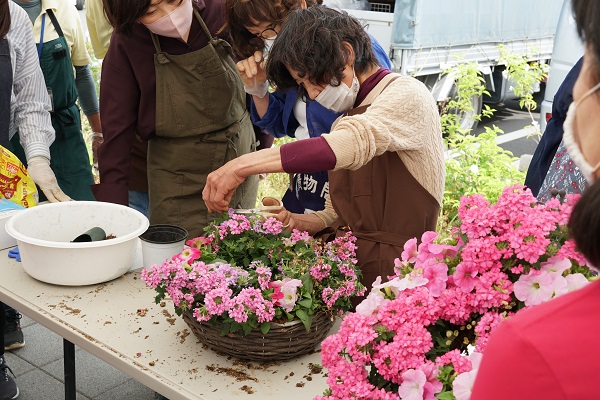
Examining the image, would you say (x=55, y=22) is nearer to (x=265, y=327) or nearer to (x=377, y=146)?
(x=377, y=146)

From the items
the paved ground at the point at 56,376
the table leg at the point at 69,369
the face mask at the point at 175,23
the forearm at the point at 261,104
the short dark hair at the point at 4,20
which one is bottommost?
the paved ground at the point at 56,376

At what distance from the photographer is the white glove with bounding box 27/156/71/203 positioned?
102 inches

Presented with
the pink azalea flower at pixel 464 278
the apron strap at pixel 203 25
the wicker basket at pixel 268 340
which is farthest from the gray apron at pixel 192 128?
the pink azalea flower at pixel 464 278

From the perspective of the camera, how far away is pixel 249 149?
2930mm

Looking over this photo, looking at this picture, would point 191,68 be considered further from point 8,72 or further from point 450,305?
point 450,305

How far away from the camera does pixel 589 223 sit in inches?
27.9

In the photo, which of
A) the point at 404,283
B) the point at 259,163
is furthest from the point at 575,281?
the point at 259,163

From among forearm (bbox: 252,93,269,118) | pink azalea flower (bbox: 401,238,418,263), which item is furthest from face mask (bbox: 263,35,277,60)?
pink azalea flower (bbox: 401,238,418,263)

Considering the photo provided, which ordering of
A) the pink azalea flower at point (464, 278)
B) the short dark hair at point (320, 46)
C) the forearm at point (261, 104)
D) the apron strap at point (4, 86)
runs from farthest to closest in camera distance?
1. the apron strap at point (4, 86)
2. the forearm at point (261, 104)
3. the short dark hair at point (320, 46)
4. the pink azalea flower at point (464, 278)

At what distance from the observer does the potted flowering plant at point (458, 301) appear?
3.93 feet

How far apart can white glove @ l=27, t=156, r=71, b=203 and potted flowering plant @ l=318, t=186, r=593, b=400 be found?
1.61 m

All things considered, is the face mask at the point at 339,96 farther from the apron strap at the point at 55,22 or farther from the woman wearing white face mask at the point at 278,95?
the apron strap at the point at 55,22

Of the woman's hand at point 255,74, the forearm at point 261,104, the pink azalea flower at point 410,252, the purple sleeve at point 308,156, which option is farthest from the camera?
the forearm at point 261,104

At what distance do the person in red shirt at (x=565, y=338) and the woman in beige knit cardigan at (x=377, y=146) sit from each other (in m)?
1.04
